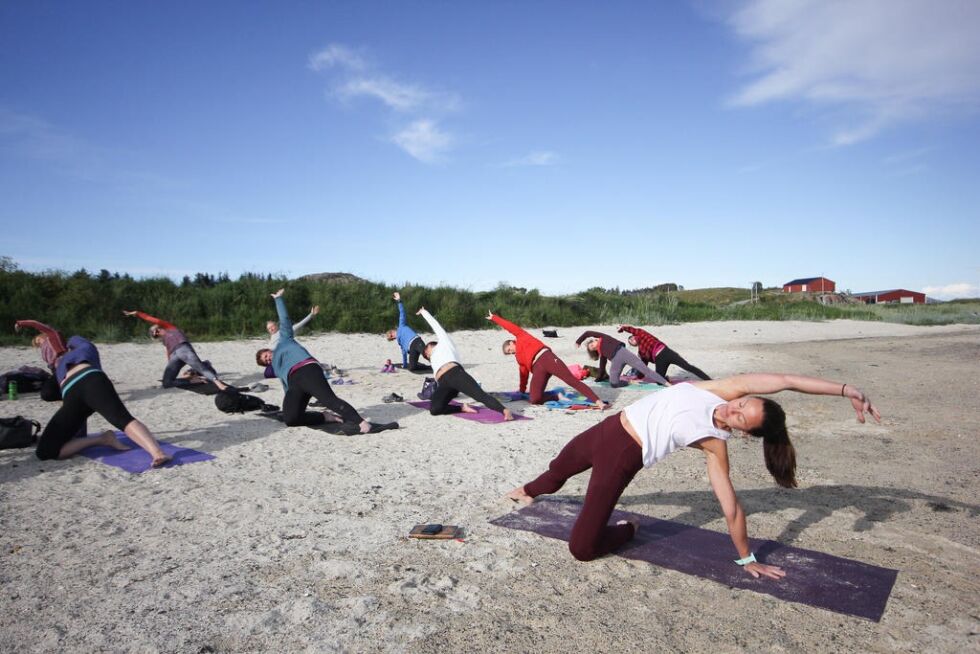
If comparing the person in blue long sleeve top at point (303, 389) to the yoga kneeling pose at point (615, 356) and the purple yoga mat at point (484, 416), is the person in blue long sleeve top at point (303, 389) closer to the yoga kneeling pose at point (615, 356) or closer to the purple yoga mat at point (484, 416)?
the purple yoga mat at point (484, 416)

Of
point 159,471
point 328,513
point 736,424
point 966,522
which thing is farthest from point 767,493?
point 159,471

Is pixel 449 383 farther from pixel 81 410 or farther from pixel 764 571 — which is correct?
pixel 764 571

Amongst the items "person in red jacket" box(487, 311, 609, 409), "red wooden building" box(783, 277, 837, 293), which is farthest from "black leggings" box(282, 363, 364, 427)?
"red wooden building" box(783, 277, 837, 293)

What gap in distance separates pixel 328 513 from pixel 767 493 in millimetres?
4137

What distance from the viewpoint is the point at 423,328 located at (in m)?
22.1

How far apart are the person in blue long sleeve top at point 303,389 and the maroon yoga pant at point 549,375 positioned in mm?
2846

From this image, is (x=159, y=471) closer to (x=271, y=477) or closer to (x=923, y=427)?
(x=271, y=477)

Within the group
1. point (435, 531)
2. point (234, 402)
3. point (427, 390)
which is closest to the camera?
point (435, 531)

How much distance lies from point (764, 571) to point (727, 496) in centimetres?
68

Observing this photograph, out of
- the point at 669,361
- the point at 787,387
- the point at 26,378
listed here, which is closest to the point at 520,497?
the point at 787,387

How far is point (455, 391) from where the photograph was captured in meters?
9.63

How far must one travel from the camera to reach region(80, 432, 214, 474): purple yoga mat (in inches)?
267

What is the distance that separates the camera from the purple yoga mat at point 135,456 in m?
6.77

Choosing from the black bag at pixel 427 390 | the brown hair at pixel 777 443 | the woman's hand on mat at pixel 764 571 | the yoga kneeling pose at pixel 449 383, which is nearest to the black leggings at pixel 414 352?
the black bag at pixel 427 390
